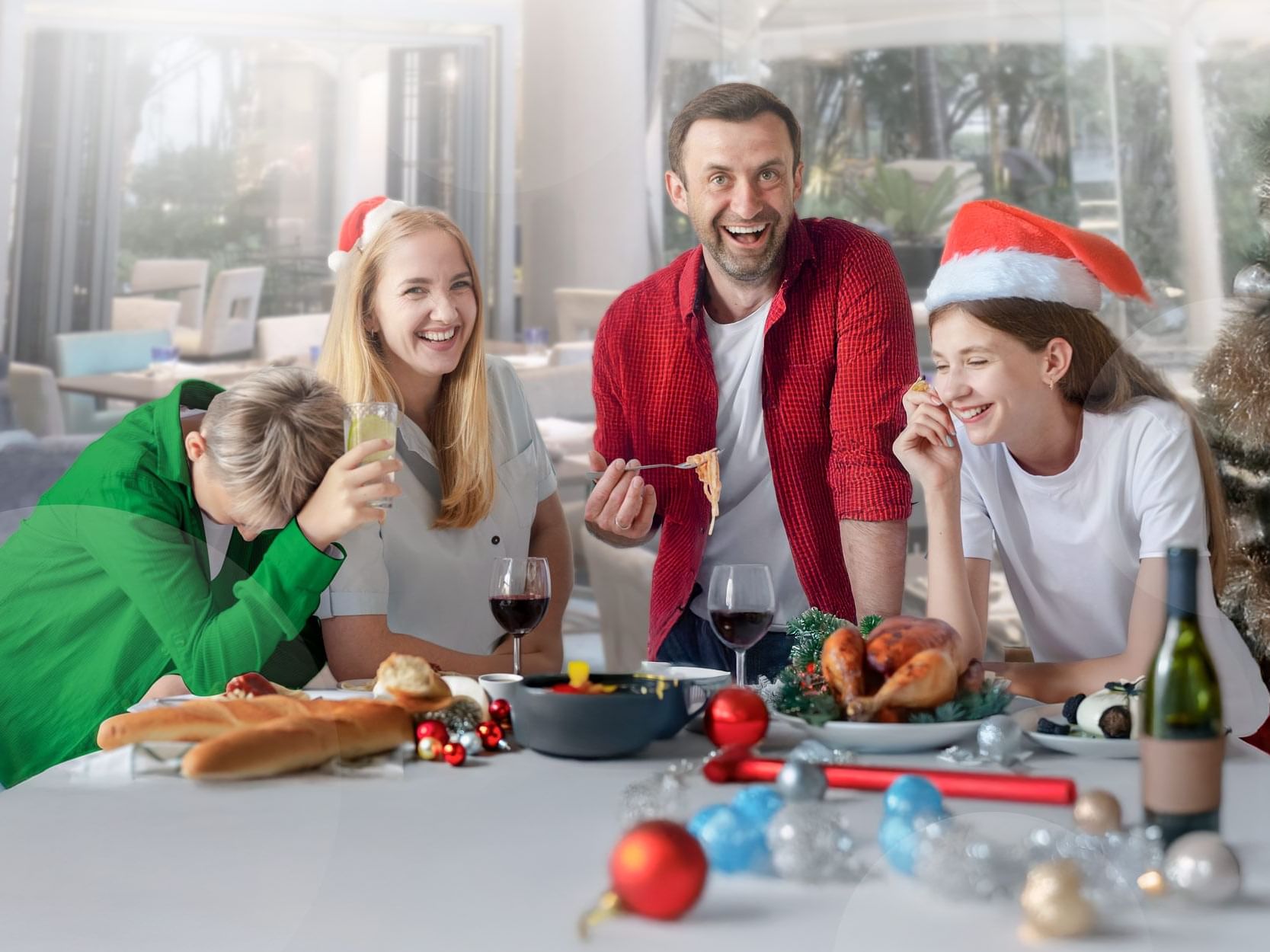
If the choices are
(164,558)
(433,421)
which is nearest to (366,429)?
(164,558)

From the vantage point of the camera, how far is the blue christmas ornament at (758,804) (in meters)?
0.79

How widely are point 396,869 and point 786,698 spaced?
1.47ft

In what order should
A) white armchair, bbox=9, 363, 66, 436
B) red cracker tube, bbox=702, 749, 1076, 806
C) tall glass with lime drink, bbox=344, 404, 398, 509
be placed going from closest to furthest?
red cracker tube, bbox=702, 749, 1076, 806, tall glass with lime drink, bbox=344, 404, 398, 509, white armchair, bbox=9, 363, 66, 436

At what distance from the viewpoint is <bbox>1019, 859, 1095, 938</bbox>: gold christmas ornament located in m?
0.68

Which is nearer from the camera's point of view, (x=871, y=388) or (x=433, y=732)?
(x=433, y=732)

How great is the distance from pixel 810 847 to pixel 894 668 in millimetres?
355

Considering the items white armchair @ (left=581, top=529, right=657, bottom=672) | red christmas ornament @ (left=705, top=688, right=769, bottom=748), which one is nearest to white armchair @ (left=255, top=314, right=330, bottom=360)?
white armchair @ (left=581, top=529, right=657, bottom=672)

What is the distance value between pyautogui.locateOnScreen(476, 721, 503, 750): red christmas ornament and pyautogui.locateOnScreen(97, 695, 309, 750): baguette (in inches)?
5.9

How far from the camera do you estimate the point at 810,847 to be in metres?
0.76

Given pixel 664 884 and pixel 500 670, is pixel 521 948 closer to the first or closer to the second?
pixel 664 884

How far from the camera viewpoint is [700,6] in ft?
17.7

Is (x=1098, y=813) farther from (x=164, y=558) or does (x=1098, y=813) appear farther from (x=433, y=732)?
(x=164, y=558)

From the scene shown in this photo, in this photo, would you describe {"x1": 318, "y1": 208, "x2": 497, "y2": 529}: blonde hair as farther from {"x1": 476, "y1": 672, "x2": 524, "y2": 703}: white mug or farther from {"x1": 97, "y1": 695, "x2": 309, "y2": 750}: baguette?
{"x1": 97, "y1": 695, "x2": 309, "y2": 750}: baguette

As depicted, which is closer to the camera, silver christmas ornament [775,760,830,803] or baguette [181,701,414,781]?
silver christmas ornament [775,760,830,803]
